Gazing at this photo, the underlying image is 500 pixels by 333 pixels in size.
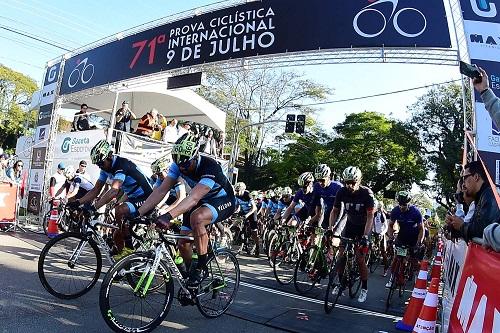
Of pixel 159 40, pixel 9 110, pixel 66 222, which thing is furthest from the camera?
pixel 9 110

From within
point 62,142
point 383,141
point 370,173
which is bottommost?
point 62,142

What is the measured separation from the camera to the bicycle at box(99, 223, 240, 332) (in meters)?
3.75

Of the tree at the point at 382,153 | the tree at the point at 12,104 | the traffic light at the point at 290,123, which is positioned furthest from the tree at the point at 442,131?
the tree at the point at 12,104

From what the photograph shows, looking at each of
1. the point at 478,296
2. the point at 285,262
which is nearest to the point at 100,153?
the point at 285,262

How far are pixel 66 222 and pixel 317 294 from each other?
22.5ft

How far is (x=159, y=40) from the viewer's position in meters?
13.8

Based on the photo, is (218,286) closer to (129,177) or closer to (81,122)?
(129,177)

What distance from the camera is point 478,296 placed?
8.20 feet

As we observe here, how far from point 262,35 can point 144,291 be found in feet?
29.3

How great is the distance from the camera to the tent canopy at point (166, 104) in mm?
17094

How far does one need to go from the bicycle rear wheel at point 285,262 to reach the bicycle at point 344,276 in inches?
45.0

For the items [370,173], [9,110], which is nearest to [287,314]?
[370,173]

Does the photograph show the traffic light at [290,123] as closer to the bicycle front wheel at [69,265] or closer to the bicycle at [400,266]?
the bicycle at [400,266]

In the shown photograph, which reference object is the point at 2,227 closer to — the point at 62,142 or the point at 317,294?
the point at 62,142
